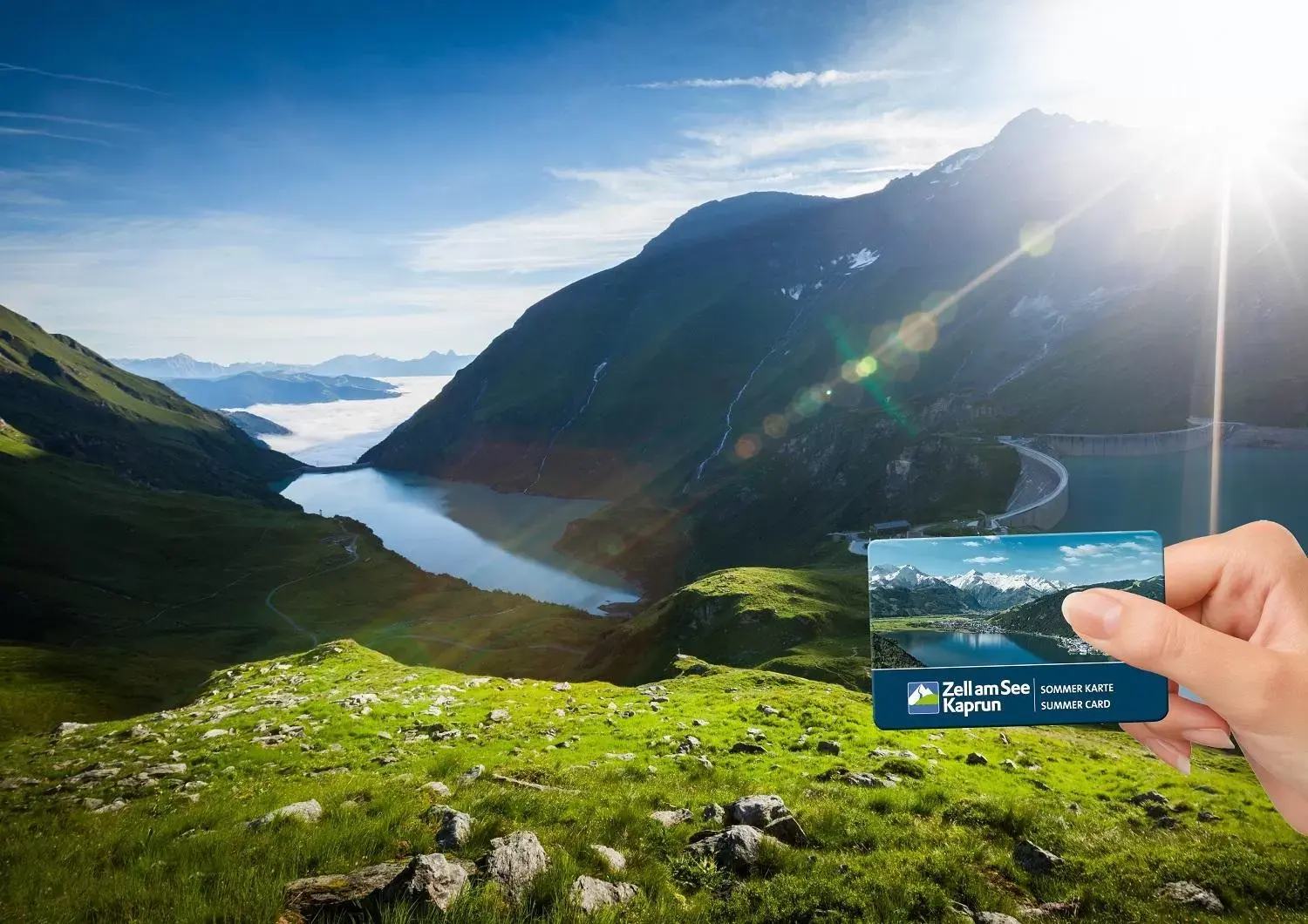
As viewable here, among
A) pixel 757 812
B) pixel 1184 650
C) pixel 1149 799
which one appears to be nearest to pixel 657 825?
pixel 757 812

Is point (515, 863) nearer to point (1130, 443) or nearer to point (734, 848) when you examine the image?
point (734, 848)

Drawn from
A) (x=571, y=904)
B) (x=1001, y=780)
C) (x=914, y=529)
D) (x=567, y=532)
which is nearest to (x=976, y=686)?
(x=571, y=904)

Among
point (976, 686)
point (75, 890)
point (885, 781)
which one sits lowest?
point (885, 781)

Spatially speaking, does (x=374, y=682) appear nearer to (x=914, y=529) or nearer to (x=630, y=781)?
(x=630, y=781)

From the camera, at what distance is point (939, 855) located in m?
9.23

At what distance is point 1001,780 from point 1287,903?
693 cm

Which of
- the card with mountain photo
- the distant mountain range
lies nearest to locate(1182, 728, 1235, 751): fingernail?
the card with mountain photo

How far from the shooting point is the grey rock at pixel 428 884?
6.34 metres

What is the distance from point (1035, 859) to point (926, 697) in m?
6.01

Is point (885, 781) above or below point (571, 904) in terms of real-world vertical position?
below

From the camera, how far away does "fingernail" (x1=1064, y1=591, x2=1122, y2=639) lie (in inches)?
212

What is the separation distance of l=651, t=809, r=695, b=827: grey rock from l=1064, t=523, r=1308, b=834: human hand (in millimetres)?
6889

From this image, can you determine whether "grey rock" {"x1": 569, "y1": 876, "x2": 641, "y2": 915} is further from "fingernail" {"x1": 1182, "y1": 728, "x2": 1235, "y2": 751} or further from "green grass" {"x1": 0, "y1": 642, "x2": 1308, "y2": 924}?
"fingernail" {"x1": 1182, "y1": 728, "x2": 1235, "y2": 751}

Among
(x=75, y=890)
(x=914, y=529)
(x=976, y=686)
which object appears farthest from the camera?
(x=914, y=529)
